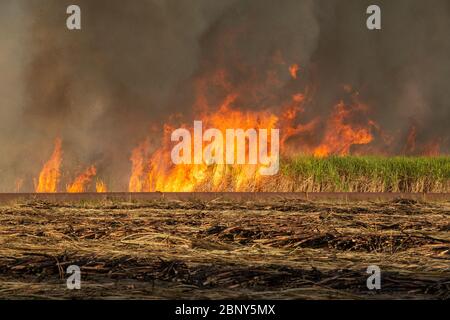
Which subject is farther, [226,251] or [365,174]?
[365,174]

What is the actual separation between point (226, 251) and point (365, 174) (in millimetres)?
7573

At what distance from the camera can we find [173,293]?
383cm

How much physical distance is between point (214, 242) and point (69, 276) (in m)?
1.50

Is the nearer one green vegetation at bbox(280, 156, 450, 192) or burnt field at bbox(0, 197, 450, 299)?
burnt field at bbox(0, 197, 450, 299)

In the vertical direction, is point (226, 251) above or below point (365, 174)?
below

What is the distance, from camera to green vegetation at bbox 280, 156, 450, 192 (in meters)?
11.3

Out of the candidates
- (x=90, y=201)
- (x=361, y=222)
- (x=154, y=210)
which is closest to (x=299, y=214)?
(x=361, y=222)

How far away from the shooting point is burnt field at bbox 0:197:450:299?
396 centimetres

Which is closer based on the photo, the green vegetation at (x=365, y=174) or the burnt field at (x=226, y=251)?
the burnt field at (x=226, y=251)

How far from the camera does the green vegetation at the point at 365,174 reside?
37.1 feet

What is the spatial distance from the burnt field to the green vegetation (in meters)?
3.29

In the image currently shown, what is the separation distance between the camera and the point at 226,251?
5023mm

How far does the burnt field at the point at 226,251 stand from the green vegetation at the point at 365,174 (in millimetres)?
3287
